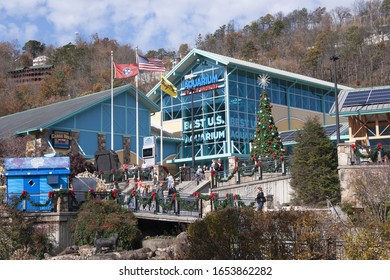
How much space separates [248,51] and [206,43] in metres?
16.1

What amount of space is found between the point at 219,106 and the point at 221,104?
250mm

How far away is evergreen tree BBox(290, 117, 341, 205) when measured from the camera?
1015 inches

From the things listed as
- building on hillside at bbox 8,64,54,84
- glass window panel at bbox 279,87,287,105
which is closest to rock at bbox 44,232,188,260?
glass window panel at bbox 279,87,287,105

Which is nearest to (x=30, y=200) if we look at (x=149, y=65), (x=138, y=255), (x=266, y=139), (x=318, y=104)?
(x=138, y=255)

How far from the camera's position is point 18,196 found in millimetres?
24359

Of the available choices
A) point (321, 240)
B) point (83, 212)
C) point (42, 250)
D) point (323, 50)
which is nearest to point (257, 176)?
point (83, 212)

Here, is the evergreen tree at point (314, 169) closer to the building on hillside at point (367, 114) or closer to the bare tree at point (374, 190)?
the bare tree at point (374, 190)

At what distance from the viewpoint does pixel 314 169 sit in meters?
26.5

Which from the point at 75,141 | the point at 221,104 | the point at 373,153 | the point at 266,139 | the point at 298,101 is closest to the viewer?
the point at 373,153

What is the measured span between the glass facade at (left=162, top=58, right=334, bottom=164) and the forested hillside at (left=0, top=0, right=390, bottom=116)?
26.8 meters

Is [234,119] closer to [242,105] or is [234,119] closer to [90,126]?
[242,105]

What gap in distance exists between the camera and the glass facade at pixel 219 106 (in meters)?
49.0

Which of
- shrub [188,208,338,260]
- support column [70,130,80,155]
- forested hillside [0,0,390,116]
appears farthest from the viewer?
forested hillside [0,0,390,116]

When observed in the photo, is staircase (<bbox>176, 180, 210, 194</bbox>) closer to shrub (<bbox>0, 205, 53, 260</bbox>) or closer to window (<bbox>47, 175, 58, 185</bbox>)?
window (<bbox>47, 175, 58, 185</bbox>)
